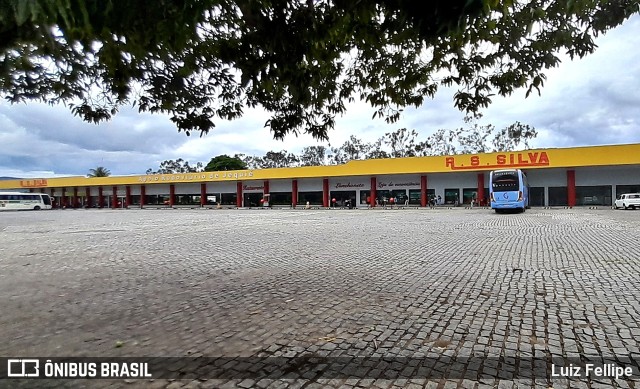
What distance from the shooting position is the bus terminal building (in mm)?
30312

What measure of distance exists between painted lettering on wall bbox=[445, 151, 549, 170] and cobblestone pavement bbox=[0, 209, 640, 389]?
80.5 ft

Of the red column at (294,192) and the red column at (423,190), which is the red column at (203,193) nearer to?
the red column at (294,192)

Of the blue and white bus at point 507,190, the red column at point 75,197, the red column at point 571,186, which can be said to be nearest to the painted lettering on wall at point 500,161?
the red column at point 571,186

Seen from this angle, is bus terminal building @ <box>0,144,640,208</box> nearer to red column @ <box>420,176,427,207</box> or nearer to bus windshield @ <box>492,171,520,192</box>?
red column @ <box>420,176,427,207</box>

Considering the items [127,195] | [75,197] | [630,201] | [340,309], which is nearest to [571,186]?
[630,201]

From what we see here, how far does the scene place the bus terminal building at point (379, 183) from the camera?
3031 centimetres

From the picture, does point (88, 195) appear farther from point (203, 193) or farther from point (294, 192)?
point (294, 192)

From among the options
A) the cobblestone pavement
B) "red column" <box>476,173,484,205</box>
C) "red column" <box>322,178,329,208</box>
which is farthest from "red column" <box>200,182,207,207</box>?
the cobblestone pavement

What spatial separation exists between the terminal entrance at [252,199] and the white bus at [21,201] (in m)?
28.0

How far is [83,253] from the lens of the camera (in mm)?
9469

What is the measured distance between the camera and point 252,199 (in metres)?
47.6

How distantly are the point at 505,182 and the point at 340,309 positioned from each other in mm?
23394

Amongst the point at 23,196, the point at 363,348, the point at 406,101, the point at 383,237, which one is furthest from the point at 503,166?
the point at 23,196

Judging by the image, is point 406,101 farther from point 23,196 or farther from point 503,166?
point 23,196
